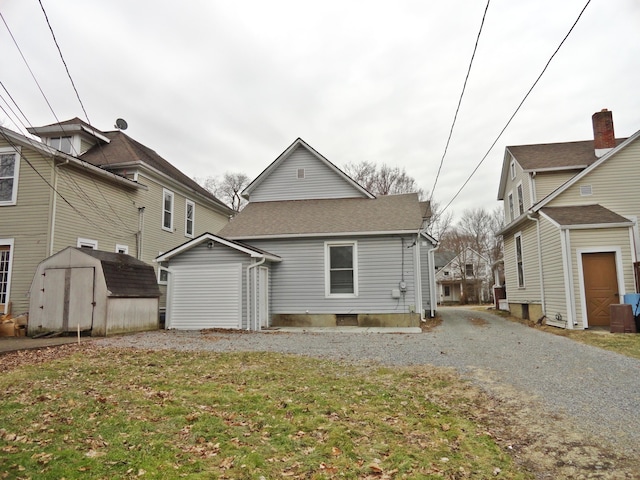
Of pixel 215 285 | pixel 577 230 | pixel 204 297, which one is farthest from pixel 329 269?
pixel 577 230

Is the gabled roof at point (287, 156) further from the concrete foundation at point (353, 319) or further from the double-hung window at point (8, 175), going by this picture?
the double-hung window at point (8, 175)

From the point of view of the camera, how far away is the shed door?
11695 millimetres

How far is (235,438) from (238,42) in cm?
932

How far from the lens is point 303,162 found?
702 inches

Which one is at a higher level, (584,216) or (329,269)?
(584,216)

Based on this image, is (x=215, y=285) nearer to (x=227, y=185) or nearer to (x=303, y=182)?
(x=303, y=182)

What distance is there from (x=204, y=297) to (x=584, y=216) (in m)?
12.9

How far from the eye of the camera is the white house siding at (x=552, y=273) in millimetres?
13109

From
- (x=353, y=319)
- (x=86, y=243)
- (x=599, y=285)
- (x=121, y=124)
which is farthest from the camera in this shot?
(x=121, y=124)

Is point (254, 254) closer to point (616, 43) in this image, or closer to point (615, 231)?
point (616, 43)

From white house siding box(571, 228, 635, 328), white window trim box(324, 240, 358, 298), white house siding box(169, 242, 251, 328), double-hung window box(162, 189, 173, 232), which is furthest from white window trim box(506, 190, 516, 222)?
double-hung window box(162, 189, 173, 232)

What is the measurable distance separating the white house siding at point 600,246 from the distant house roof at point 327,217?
16.0 feet

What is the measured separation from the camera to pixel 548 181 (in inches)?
679

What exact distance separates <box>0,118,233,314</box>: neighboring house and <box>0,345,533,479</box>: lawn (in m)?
7.69
